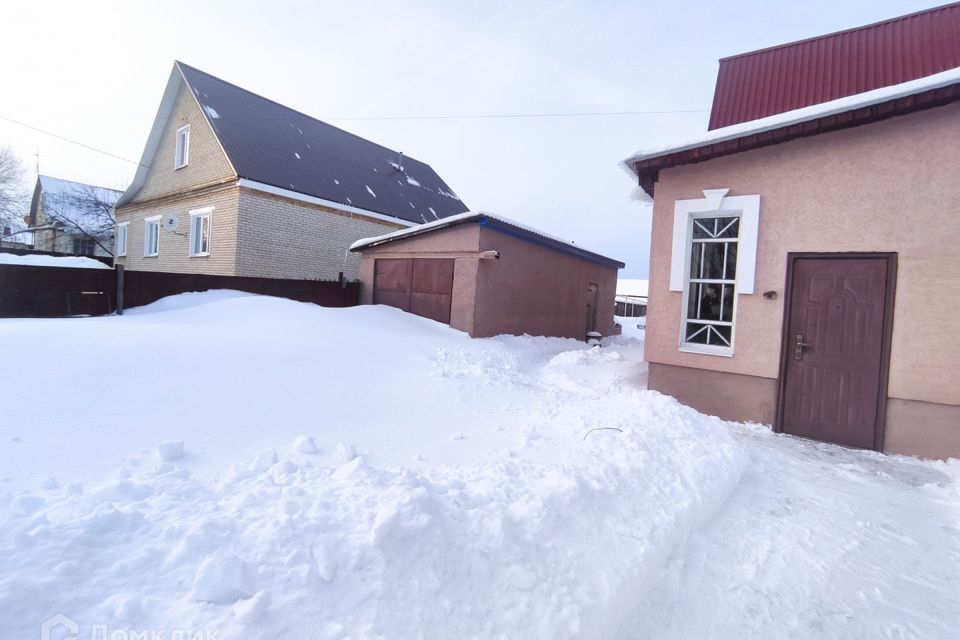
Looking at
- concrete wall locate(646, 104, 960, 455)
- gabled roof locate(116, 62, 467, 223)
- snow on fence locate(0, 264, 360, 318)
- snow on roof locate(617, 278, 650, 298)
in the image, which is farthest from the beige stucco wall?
snow on roof locate(617, 278, 650, 298)

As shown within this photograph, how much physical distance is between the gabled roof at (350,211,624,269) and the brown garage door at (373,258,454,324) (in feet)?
2.08

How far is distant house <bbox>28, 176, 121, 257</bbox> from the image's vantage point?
81.4ft

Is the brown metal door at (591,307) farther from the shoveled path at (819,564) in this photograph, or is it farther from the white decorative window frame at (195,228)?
the white decorative window frame at (195,228)

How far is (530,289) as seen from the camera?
1162cm

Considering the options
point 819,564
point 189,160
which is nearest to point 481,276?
point 819,564

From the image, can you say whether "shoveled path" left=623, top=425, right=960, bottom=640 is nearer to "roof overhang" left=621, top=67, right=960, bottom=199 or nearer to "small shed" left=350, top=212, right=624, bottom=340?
"roof overhang" left=621, top=67, right=960, bottom=199

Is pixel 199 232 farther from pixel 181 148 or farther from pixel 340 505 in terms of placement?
pixel 340 505

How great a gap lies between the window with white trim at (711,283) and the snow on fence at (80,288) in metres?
10.5

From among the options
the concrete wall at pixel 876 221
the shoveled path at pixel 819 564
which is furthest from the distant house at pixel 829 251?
the shoveled path at pixel 819 564

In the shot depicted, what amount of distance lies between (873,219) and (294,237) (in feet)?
46.6

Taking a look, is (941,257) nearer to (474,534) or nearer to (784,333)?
(784,333)

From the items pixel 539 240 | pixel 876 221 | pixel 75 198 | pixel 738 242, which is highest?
pixel 75 198

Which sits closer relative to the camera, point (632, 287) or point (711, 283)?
point (711, 283)

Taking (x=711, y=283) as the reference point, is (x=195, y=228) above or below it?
above
